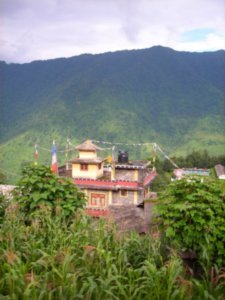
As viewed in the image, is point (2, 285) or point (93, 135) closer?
point (2, 285)

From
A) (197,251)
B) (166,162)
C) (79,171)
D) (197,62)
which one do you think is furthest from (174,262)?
(197,62)

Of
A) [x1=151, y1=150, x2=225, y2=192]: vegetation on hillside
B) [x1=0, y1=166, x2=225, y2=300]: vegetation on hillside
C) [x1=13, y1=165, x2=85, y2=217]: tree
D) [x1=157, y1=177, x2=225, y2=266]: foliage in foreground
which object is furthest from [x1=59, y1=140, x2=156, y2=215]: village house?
[x1=157, y1=177, x2=225, y2=266]: foliage in foreground

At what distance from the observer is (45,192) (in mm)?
7363

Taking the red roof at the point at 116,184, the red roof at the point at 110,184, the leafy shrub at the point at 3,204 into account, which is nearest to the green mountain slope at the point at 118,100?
the red roof at the point at 110,184

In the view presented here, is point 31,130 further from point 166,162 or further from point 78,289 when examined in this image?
point 78,289

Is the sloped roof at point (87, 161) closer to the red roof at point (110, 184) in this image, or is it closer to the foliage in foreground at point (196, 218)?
the red roof at point (110, 184)

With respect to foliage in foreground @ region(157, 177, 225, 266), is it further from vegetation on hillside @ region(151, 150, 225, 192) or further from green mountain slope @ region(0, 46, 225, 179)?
green mountain slope @ region(0, 46, 225, 179)

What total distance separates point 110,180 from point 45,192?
16566 mm

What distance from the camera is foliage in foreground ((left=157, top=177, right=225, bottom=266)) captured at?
5.62 meters

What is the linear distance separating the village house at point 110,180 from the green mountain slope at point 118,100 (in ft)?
110

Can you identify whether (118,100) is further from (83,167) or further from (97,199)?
(97,199)

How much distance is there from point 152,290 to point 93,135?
74.5m

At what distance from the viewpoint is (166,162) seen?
1719 inches

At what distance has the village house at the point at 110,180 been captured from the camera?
2370 centimetres
